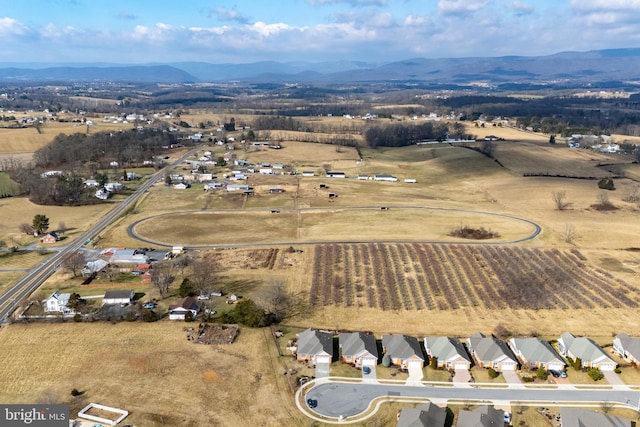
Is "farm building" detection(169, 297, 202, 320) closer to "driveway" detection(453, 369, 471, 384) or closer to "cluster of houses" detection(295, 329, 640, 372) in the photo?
"cluster of houses" detection(295, 329, 640, 372)

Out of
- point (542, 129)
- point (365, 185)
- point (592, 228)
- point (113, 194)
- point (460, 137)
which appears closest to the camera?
point (592, 228)

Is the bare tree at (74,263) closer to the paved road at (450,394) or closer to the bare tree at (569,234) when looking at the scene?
the paved road at (450,394)

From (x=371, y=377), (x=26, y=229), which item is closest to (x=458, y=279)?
(x=371, y=377)

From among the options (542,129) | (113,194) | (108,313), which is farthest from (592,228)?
(542,129)

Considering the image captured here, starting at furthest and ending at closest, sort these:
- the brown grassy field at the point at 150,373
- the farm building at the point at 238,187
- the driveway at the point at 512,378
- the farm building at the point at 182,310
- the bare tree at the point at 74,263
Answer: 1. the farm building at the point at 238,187
2. the bare tree at the point at 74,263
3. the farm building at the point at 182,310
4. the driveway at the point at 512,378
5. the brown grassy field at the point at 150,373

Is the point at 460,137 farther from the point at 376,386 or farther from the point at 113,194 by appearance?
the point at 376,386

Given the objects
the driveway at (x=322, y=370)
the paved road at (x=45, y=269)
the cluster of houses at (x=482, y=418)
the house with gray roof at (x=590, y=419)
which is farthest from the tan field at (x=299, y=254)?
the house with gray roof at (x=590, y=419)
